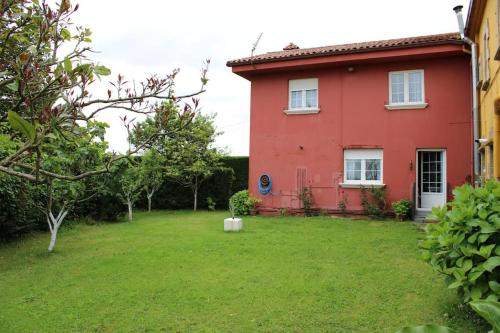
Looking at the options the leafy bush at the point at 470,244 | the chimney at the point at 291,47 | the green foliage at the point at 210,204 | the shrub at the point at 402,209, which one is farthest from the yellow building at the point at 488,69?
the green foliage at the point at 210,204

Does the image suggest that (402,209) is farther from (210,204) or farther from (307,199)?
(210,204)

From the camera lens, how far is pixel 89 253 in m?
9.02

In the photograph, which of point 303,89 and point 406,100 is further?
point 303,89

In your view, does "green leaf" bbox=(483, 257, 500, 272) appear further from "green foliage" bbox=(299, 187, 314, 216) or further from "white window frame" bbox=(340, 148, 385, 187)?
"green foliage" bbox=(299, 187, 314, 216)

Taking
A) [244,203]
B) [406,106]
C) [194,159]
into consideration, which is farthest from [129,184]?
[406,106]

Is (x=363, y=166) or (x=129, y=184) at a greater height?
(x=363, y=166)

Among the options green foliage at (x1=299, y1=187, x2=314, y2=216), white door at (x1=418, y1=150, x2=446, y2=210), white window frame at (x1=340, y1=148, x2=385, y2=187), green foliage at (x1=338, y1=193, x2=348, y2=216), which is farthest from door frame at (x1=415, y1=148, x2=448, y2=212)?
green foliage at (x1=299, y1=187, x2=314, y2=216)

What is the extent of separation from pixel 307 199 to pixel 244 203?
2446 mm

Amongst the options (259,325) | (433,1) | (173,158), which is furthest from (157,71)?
(173,158)

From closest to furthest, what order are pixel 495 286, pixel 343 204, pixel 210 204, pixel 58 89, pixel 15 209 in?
pixel 58 89, pixel 495 286, pixel 15 209, pixel 343 204, pixel 210 204

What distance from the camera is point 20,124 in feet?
5.97

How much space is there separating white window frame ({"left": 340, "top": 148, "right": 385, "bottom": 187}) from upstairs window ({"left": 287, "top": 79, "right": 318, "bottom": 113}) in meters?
2.00

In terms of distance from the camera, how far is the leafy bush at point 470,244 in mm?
4234

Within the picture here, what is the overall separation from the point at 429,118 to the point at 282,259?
26.8 ft
